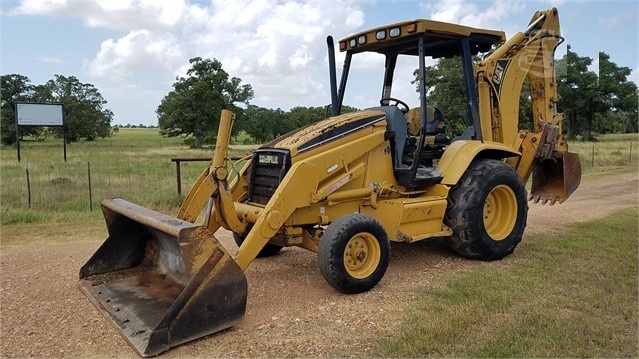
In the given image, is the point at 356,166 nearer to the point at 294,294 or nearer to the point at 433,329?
the point at 294,294

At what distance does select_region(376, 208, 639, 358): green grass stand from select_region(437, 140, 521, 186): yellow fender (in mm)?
1161

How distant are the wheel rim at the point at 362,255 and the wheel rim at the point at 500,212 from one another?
210 cm

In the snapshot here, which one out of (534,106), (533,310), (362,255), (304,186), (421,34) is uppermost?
(421,34)

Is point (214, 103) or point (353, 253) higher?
point (214, 103)

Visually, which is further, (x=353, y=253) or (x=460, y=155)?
(x=460, y=155)

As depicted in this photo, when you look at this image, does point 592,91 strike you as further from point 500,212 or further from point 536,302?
point 536,302

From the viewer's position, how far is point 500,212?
7.28 m

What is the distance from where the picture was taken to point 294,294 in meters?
5.65

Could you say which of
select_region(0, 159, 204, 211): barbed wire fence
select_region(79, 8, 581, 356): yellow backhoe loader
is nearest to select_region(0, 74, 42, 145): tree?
select_region(0, 159, 204, 211): barbed wire fence

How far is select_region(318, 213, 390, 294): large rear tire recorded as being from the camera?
535cm

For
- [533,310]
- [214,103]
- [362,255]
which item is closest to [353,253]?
[362,255]

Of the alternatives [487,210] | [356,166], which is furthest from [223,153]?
[487,210]

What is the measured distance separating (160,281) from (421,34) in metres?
4.00

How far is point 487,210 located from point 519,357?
3.35m
